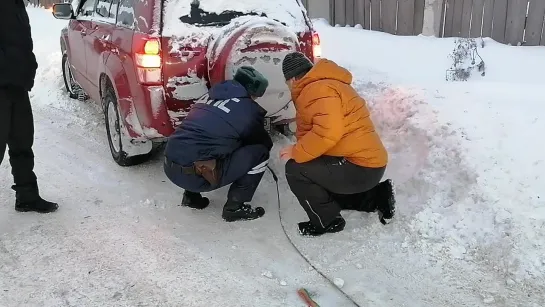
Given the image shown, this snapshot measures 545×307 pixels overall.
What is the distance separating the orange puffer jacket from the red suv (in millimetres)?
814

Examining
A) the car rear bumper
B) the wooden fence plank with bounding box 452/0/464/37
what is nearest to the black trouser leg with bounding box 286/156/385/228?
the car rear bumper

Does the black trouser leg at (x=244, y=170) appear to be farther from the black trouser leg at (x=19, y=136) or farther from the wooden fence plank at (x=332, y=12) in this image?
the wooden fence plank at (x=332, y=12)

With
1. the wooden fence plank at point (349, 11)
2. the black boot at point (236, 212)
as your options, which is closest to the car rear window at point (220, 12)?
the black boot at point (236, 212)

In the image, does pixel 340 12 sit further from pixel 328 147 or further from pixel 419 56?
pixel 328 147

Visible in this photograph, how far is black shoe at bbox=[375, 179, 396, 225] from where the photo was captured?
3.83 metres

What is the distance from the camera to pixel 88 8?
6016mm

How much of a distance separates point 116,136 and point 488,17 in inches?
212


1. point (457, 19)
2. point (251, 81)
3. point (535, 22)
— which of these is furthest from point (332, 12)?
point (251, 81)

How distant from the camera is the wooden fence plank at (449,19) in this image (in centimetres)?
775

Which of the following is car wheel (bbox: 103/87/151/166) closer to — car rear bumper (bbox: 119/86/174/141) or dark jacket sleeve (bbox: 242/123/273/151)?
car rear bumper (bbox: 119/86/174/141)

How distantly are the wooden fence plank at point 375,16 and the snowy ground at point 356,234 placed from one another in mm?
4070

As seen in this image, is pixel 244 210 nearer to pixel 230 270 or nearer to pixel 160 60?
pixel 230 270

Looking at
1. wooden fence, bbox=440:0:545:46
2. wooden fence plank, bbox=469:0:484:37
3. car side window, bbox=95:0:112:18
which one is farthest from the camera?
wooden fence plank, bbox=469:0:484:37

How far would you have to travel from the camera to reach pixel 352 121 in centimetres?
353
